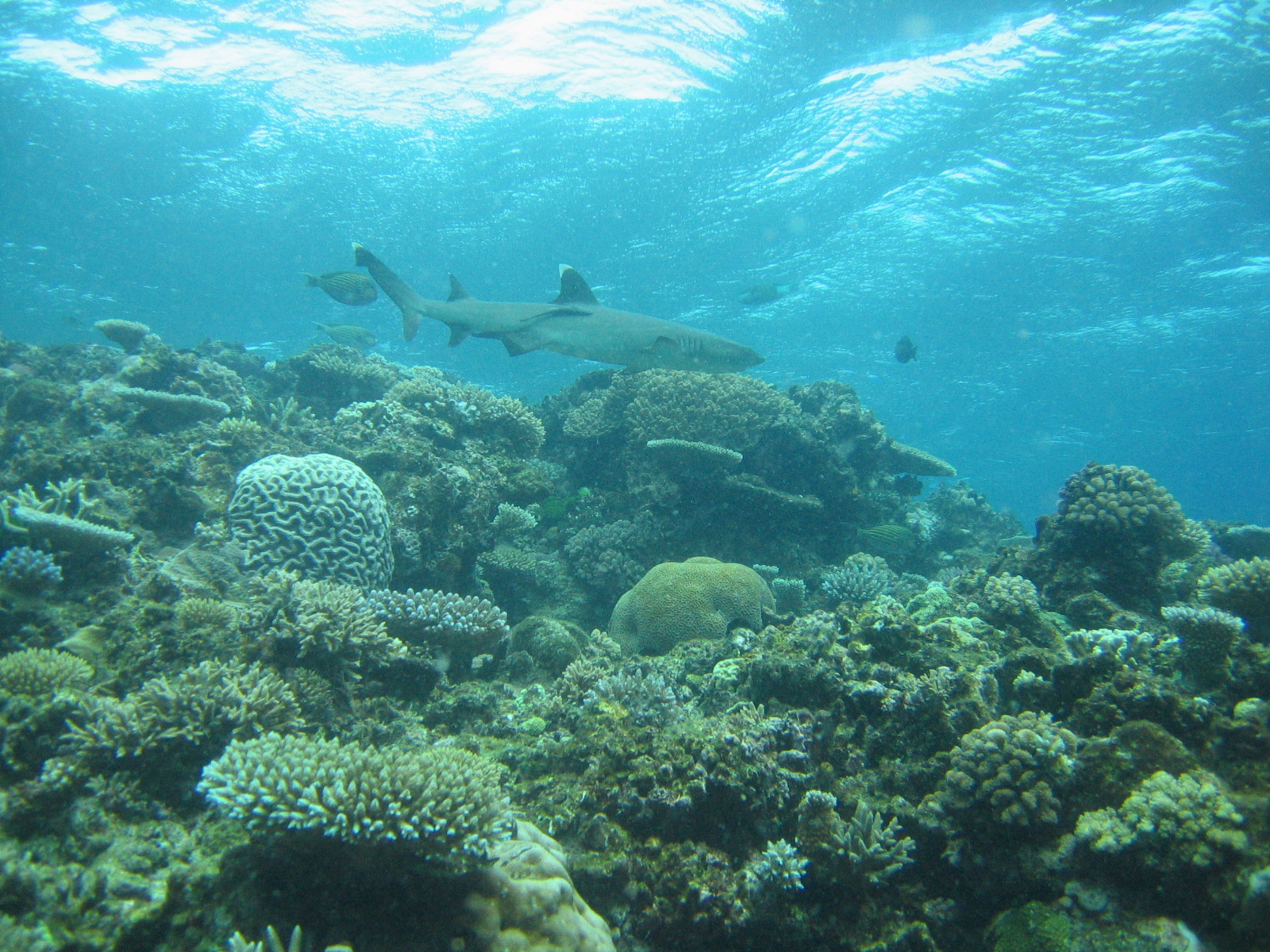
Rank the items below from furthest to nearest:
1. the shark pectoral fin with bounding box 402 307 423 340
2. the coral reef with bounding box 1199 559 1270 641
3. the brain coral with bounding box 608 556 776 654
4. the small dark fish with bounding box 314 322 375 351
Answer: the small dark fish with bounding box 314 322 375 351, the shark pectoral fin with bounding box 402 307 423 340, the brain coral with bounding box 608 556 776 654, the coral reef with bounding box 1199 559 1270 641

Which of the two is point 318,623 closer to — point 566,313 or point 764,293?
point 566,313

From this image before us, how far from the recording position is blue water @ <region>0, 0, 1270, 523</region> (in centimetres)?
1360

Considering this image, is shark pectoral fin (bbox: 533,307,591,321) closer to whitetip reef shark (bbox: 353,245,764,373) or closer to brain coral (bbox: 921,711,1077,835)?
whitetip reef shark (bbox: 353,245,764,373)

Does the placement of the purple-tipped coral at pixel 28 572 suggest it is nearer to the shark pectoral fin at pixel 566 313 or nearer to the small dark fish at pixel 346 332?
the shark pectoral fin at pixel 566 313

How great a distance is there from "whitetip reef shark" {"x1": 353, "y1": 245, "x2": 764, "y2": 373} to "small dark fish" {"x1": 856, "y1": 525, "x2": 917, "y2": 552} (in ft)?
13.8

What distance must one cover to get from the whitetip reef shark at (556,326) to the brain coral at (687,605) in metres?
4.30

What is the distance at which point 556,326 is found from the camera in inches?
384

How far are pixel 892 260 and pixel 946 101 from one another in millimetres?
8809

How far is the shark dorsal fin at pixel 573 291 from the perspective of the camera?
10.1 m

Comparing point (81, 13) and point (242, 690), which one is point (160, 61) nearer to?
point (81, 13)

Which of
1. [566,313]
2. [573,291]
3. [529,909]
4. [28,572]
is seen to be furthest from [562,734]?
[573,291]

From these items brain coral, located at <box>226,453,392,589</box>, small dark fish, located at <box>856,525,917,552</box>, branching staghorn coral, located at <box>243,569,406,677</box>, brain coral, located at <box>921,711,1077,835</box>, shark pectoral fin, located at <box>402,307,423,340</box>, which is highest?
small dark fish, located at <box>856,525,917,552</box>

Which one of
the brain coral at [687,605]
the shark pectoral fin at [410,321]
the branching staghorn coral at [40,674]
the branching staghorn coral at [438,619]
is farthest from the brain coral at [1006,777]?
the shark pectoral fin at [410,321]

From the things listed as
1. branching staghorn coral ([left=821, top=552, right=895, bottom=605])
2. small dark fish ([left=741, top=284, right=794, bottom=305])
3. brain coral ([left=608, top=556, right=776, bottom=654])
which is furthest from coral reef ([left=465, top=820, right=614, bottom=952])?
small dark fish ([left=741, top=284, right=794, bottom=305])
